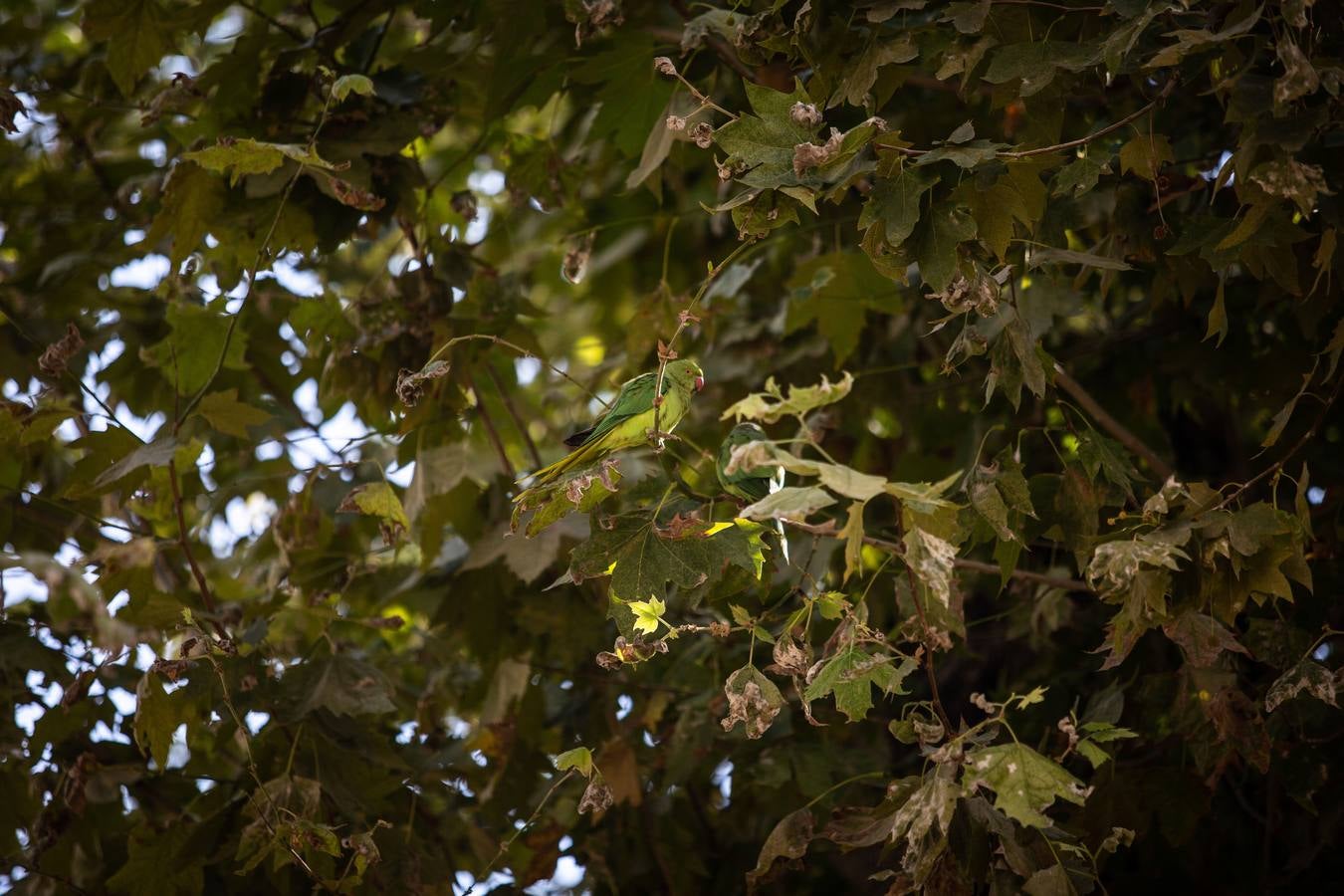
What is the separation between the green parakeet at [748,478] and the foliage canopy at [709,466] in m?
0.05

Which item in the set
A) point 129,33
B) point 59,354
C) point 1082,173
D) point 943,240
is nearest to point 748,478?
point 943,240

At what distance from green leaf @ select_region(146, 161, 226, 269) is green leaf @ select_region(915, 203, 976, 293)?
139 centimetres

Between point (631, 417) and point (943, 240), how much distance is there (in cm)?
46

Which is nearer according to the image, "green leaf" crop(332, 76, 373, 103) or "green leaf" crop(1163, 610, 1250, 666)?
"green leaf" crop(1163, 610, 1250, 666)

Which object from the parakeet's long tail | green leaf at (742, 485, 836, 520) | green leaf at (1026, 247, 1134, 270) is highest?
the parakeet's long tail

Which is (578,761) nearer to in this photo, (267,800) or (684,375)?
(684,375)

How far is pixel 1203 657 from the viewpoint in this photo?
5.12 feet

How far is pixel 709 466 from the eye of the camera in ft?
5.67

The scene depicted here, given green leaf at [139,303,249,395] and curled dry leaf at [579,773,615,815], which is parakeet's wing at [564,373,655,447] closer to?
curled dry leaf at [579,773,615,815]

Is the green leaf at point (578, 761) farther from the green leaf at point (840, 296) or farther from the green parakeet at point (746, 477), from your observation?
the green leaf at point (840, 296)

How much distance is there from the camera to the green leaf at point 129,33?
7.23 ft

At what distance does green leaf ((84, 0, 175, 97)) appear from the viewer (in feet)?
7.23

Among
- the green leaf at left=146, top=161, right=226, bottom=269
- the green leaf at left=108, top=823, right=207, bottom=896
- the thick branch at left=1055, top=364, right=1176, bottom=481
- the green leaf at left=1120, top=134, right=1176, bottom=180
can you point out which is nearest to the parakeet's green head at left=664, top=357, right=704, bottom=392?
the green leaf at left=1120, top=134, right=1176, bottom=180

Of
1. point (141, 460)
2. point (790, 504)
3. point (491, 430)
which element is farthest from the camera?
point (491, 430)
